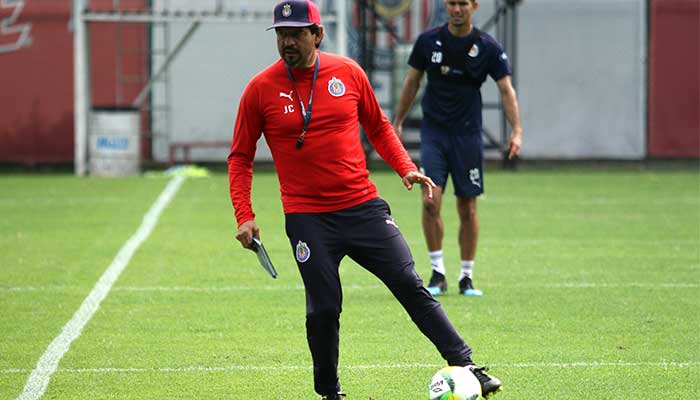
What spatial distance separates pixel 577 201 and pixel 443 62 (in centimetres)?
795

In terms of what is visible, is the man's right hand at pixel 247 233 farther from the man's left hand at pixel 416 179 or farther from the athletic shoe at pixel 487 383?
the athletic shoe at pixel 487 383

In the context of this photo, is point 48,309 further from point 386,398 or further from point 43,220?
point 43,220

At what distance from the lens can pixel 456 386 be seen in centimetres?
623

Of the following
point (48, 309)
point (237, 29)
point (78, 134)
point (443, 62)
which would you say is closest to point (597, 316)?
point (443, 62)

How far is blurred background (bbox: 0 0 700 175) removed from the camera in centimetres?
2341

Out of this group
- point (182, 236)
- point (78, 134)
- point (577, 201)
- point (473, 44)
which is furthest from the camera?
point (78, 134)

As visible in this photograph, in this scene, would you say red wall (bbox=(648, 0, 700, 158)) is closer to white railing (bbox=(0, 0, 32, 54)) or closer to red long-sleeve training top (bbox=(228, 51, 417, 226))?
white railing (bbox=(0, 0, 32, 54))

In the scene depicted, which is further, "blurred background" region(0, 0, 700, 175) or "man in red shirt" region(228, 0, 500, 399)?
"blurred background" region(0, 0, 700, 175)

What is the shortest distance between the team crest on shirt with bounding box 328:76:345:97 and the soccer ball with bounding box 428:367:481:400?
148cm

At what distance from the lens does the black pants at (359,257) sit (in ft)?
21.0

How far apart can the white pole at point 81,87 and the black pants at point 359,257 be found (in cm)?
1577

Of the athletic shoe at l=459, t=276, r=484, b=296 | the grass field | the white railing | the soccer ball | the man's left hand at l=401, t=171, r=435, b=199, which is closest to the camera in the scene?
the soccer ball

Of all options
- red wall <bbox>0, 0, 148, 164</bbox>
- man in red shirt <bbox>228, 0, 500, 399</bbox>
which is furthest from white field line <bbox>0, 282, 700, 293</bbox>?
red wall <bbox>0, 0, 148, 164</bbox>

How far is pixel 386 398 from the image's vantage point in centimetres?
686
